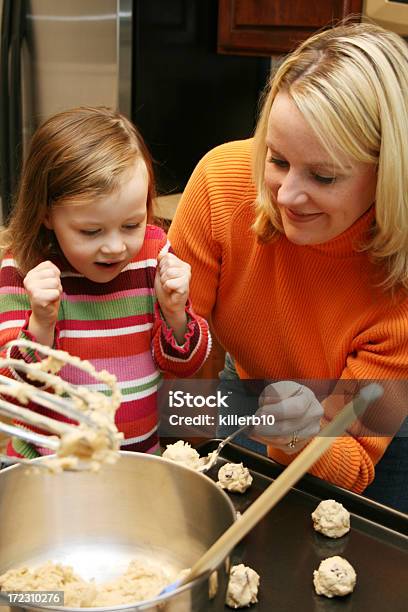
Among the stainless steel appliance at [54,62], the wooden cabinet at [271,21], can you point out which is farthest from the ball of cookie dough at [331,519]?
the stainless steel appliance at [54,62]

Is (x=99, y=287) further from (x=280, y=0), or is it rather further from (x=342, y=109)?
(x=280, y=0)

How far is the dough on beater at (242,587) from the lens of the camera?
73cm

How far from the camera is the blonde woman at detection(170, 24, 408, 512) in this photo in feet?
3.42

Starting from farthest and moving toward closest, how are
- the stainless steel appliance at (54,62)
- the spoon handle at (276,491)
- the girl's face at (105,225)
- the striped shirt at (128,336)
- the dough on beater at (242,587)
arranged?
1. the stainless steel appliance at (54,62)
2. the striped shirt at (128,336)
3. the girl's face at (105,225)
4. the dough on beater at (242,587)
5. the spoon handle at (276,491)

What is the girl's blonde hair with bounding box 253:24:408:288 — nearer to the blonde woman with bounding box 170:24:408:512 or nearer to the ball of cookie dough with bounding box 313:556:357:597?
the blonde woman with bounding box 170:24:408:512

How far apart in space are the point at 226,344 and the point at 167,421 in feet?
0.95

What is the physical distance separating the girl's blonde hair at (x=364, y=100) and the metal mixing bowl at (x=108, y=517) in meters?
0.50

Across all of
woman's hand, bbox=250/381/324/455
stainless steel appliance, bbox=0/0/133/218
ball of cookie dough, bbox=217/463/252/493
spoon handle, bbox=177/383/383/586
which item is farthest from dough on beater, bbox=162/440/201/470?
stainless steel appliance, bbox=0/0/133/218

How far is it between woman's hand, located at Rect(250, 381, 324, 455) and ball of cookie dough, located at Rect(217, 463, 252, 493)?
139mm

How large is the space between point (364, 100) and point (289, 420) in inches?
17.2

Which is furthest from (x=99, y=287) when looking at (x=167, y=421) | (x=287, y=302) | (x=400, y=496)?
(x=400, y=496)

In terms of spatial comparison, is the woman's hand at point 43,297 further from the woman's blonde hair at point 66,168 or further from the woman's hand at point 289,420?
the woman's hand at point 289,420

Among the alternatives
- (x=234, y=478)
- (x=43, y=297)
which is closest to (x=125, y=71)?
(x=43, y=297)

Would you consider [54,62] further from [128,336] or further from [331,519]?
[331,519]
